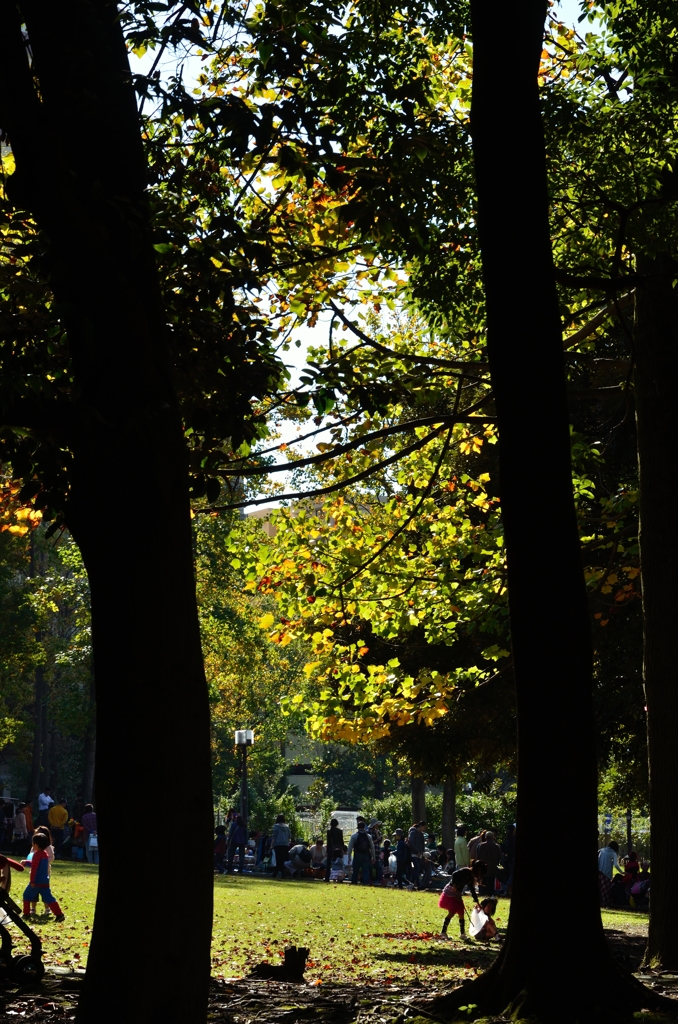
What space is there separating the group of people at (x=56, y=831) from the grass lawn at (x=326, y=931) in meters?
3.39

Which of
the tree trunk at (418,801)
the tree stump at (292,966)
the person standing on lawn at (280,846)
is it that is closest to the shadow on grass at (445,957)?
the tree stump at (292,966)

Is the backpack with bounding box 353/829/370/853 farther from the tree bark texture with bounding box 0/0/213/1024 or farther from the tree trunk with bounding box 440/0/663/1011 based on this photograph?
the tree bark texture with bounding box 0/0/213/1024

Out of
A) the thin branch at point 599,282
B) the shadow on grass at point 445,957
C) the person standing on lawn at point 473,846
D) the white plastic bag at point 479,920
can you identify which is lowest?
the shadow on grass at point 445,957

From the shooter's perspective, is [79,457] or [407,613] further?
[407,613]

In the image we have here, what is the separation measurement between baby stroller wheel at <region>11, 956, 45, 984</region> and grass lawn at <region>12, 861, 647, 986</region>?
6.79 ft

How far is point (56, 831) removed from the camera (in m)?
34.3

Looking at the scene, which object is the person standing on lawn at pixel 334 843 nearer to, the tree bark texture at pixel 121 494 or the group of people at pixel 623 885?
the group of people at pixel 623 885

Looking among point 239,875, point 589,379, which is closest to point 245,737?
point 239,875

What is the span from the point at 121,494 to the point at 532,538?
2568 mm

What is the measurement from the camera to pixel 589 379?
65.4 feet

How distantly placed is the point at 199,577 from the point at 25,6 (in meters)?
32.3

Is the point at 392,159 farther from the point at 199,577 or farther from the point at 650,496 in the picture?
the point at 199,577

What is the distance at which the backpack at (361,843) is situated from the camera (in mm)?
30641

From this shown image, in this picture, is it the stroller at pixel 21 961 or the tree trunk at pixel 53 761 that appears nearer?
the stroller at pixel 21 961
